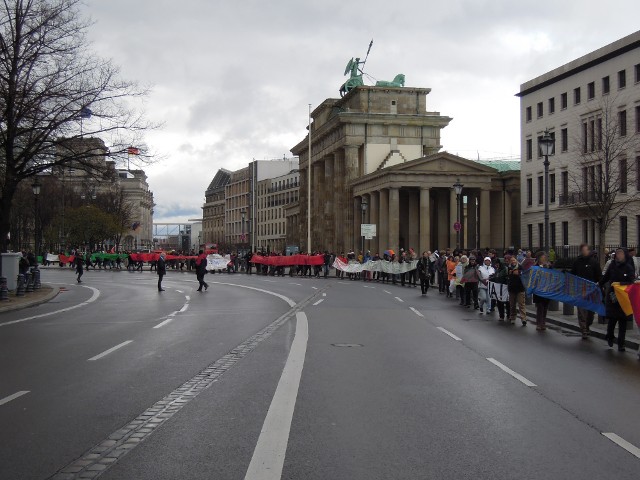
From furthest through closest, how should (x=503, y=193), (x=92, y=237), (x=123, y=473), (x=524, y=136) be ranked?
1. (x=92, y=237)
2. (x=503, y=193)
3. (x=524, y=136)
4. (x=123, y=473)

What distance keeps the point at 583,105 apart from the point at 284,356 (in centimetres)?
5330

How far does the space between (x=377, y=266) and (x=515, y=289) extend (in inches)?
1184

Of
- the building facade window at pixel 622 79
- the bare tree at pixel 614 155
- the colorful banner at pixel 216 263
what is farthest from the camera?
the colorful banner at pixel 216 263

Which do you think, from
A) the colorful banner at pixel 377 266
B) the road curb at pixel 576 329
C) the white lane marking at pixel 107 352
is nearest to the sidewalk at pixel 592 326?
the road curb at pixel 576 329

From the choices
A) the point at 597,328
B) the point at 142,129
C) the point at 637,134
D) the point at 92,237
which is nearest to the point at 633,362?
the point at 597,328

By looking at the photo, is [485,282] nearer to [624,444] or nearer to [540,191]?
[624,444]

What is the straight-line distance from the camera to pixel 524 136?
7069 centimetres

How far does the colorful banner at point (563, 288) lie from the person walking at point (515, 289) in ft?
0.63

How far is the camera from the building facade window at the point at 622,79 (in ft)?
178

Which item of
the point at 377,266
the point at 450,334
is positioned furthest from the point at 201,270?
the point at 450,334

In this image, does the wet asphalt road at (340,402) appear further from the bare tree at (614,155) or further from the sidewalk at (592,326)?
the bare tree at (614,155)

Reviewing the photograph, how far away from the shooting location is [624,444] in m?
6.92

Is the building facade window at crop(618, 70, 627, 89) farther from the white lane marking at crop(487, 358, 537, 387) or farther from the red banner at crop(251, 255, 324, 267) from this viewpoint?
the white lane marking at crop(487, 358, 537, 387)

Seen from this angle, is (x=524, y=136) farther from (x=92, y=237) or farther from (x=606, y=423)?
(x=606, y=423)
